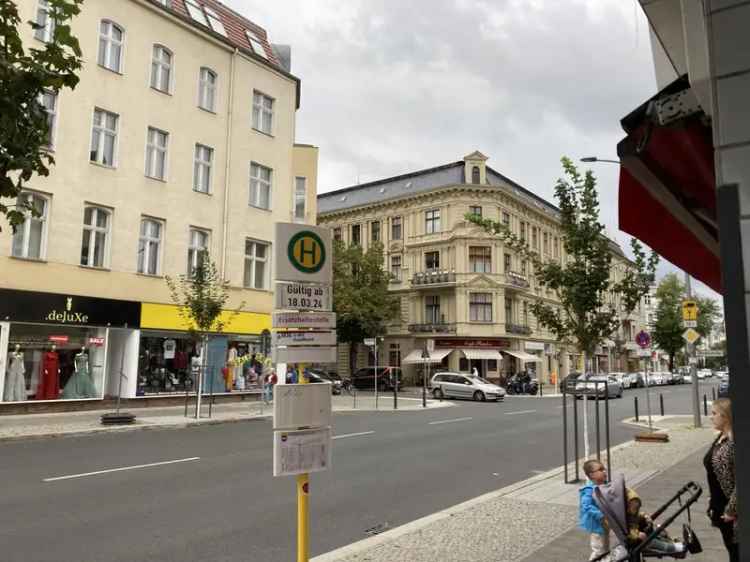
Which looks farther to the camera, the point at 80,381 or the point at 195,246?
the point at 195,246

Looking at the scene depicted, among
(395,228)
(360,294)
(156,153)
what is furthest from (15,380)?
(395,228)

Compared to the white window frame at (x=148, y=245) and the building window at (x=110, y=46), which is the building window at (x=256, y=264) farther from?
the building window at (x=110, y=46)

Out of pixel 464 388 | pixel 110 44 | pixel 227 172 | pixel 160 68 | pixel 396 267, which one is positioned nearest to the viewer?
pixel 110 44

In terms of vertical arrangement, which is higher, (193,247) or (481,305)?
(193,247)

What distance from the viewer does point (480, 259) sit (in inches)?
1860

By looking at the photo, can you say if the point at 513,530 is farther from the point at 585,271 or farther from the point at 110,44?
the point at 110,44

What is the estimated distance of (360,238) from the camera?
5403 centimetres

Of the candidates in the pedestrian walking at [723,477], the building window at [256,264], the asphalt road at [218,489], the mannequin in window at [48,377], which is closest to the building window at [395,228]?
the building window at [256,264]

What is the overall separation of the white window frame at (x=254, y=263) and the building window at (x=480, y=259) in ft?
72.4

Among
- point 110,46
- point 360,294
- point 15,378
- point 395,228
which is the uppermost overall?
point 110,46

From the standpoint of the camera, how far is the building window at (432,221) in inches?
1927

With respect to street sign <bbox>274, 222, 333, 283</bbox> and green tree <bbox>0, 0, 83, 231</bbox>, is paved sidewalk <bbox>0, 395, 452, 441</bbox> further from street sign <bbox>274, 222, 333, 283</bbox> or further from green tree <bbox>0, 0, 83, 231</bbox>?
street sign <bbox>274, 222, 333, 283</bbox>

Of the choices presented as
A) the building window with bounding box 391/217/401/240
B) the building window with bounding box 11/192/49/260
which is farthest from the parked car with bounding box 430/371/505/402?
the building window with bounding box 11/192/49/260

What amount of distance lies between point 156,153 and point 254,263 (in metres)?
6.22
